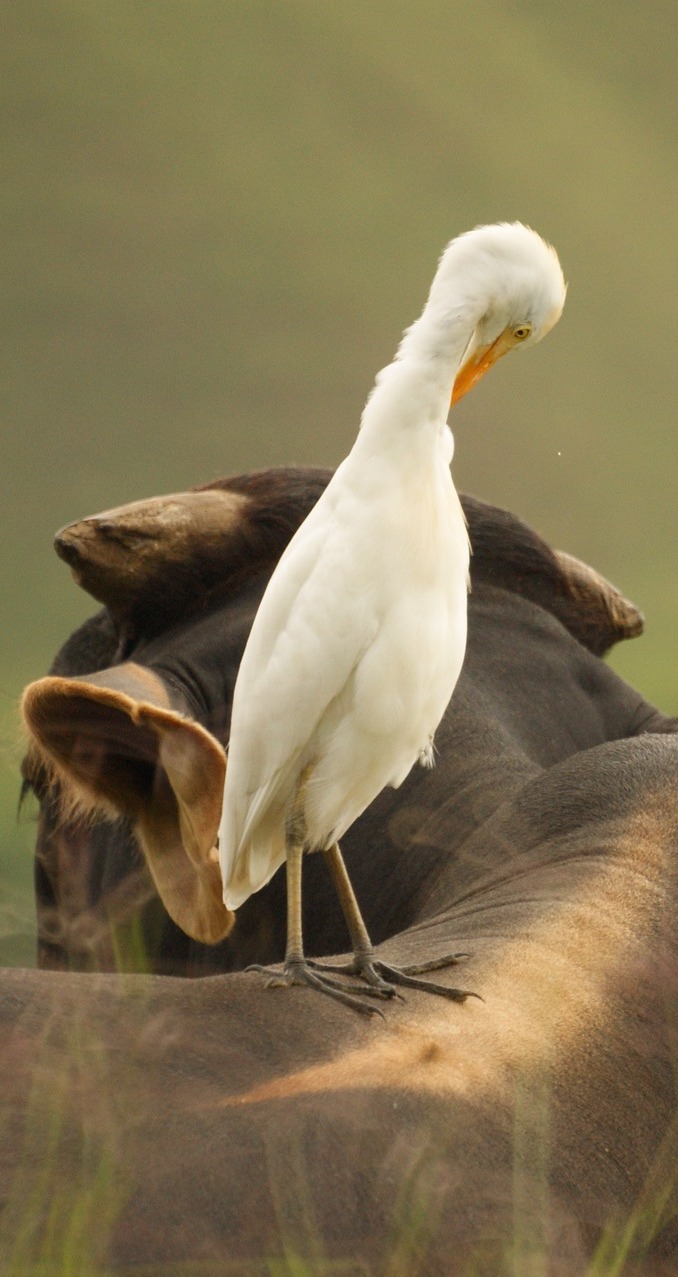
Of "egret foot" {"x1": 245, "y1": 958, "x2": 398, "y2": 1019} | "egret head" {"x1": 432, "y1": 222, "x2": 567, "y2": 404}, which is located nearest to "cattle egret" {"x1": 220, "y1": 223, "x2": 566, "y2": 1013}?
"egret head" {"x1": 432, "y1": 222, "x2": 567, "y2": 404}

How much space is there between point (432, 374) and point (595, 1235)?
0.94 metres

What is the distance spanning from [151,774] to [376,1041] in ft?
1.72

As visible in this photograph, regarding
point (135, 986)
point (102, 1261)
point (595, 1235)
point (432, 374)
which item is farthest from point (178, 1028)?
point (432, 374)

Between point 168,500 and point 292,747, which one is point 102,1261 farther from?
point 168,500

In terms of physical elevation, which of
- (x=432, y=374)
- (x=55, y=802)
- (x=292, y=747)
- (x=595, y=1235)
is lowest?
(x=55, y=802)

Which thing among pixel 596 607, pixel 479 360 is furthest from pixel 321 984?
pixel 596 607

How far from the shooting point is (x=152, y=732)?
1.74m

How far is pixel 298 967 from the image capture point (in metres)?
1.61

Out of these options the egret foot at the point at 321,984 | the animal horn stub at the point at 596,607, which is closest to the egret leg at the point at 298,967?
the egret foot at the point at 321,984

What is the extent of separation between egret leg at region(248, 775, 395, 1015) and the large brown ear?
90mm

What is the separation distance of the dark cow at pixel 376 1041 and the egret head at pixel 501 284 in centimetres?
53

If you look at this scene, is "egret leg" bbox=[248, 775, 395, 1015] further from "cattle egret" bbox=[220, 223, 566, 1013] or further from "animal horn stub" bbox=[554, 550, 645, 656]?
"animal horn stub" bbox=[554, 550, 645, 656]

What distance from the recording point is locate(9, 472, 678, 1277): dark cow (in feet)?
4.02

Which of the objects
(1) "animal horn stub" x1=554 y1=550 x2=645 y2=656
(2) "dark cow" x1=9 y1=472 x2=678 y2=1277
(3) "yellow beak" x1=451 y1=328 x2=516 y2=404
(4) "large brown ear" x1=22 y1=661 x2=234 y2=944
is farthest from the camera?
(1) "animal horn stub" x1=554 y1=550 x2=645 y2=656
